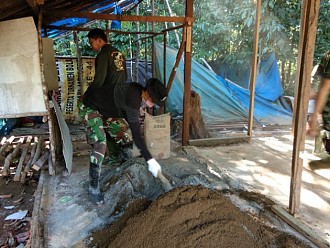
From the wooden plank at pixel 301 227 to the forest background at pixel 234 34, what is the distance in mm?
6045

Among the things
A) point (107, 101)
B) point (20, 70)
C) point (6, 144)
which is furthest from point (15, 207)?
point (6, 144)

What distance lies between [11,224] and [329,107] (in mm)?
3708

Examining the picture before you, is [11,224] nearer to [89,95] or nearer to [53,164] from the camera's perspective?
[53,164]

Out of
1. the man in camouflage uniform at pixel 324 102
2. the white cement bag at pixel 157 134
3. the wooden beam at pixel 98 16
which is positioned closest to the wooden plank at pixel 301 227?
the man in camouflage uniform at pixel 324 102

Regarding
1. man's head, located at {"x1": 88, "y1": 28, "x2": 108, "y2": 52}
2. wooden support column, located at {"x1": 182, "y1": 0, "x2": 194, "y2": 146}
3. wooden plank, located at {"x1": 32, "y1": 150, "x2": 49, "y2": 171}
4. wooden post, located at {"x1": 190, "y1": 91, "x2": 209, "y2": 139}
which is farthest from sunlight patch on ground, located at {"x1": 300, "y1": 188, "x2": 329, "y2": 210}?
wooden plank, located at {"x1": 32, "y1": 150, "x2": 49, "y2": 171}

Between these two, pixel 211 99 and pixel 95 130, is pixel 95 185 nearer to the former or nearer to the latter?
pixel 95 130

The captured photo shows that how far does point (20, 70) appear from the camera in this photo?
10.5 ft

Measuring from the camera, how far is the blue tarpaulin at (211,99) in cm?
692

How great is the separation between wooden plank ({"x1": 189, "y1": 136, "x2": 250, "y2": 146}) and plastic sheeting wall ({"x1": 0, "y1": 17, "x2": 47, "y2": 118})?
7.84 ft

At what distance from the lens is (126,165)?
3.42 metres

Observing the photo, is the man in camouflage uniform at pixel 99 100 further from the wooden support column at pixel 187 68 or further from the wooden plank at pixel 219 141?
the wooden plank at pixel 219 141

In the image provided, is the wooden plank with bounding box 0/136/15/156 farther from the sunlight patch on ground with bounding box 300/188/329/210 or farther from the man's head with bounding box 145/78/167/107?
the sunlight patch on ground with bounding box 300/188/329/210

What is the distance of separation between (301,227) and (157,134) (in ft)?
7.04

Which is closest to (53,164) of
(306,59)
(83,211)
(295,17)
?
(83,211)
